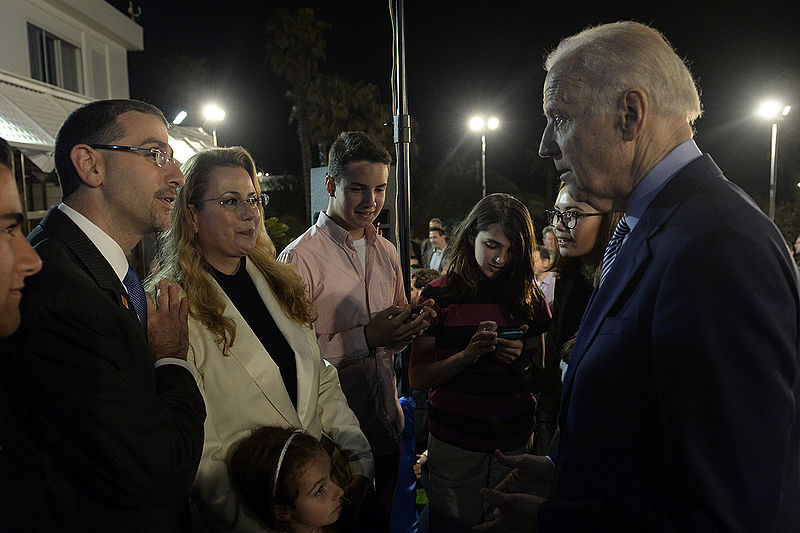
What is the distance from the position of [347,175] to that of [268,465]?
207 centimetres

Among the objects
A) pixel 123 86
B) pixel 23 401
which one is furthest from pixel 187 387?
pixel 123 86

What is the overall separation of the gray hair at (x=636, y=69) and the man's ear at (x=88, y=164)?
1.69 metres

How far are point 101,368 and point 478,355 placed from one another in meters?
2.05

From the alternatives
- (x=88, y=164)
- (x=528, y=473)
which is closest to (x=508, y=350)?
(x=528, y=473)

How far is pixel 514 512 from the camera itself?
5.39 ft

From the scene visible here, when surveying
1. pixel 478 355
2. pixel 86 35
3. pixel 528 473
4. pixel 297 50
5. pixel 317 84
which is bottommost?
pixel 528 473

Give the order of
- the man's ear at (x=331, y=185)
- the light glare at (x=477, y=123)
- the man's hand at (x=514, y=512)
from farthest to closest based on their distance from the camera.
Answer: the light glare at (x=477, y=123)
the man's ear at (x=331, y=185)
the man's hand at (x=514, y=512)

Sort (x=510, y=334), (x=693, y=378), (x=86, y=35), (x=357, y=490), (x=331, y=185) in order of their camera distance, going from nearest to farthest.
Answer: (x=693, y=378) → (x=357, y=490) → (x=510, y=334) → (x=331, y=185) → (x=86, y=35)

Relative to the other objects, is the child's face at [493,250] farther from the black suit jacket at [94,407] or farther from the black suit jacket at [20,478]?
the black suit jacket at [20,478]

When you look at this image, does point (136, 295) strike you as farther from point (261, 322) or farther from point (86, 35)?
point (86, 35)

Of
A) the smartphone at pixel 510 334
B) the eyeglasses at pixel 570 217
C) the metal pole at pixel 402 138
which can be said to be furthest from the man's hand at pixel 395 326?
the eyeglasses at pixel 570 217

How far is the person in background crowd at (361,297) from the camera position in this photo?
3.15 meters

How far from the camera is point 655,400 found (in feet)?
4.18

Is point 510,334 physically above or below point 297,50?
below
